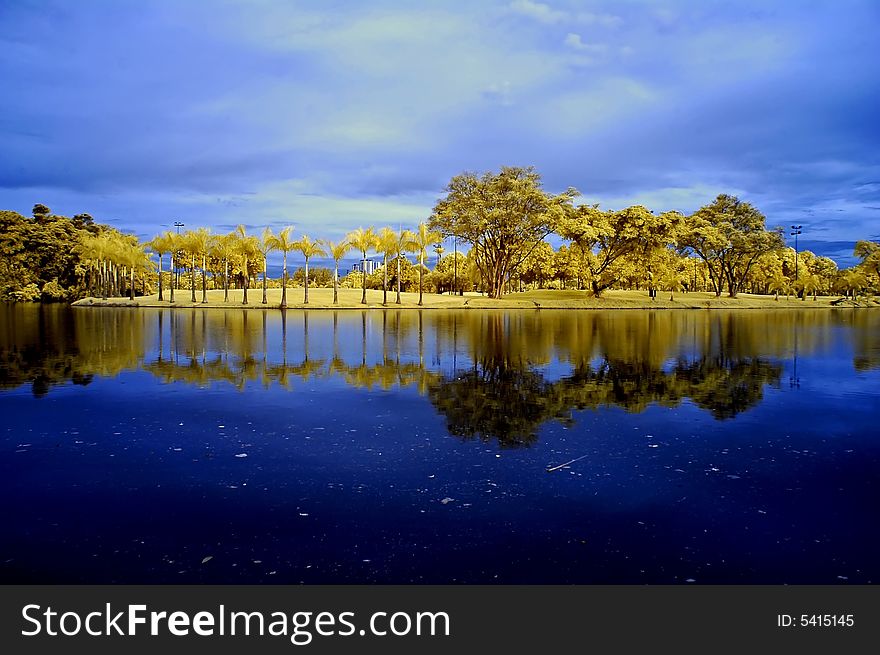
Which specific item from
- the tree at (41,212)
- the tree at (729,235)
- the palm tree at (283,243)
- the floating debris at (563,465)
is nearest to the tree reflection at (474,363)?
the floating debris at (563,465)

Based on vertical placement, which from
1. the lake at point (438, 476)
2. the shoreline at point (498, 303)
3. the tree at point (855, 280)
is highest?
the tree at point (855, 280)

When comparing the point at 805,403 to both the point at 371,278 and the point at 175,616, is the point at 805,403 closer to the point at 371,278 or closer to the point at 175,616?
the point at 175,616

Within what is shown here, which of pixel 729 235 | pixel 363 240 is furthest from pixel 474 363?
pixel 729 235

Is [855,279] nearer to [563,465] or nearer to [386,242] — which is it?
[386,242]

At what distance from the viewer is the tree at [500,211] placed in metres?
65.1

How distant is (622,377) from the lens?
1619 centimetres

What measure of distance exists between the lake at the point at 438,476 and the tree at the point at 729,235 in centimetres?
6192

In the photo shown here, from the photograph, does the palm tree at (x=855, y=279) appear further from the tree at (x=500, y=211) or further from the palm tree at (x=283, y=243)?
the palm tree at (x=283, y=243)

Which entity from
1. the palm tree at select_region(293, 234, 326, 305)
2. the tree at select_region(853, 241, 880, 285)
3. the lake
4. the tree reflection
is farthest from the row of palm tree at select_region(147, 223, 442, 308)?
the tree at select_region(853, 241, 880, 285)

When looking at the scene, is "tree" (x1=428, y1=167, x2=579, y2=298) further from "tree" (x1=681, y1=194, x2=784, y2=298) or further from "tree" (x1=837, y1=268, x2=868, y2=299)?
"tree" (x1=837, y1=268, x2=868, y2=299)

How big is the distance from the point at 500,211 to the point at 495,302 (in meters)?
9.68

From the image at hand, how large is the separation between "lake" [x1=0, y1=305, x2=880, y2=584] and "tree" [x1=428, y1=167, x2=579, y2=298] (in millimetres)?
→ 49533

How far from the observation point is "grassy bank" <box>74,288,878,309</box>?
63444 mm

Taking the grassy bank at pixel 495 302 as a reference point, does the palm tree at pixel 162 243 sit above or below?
above
